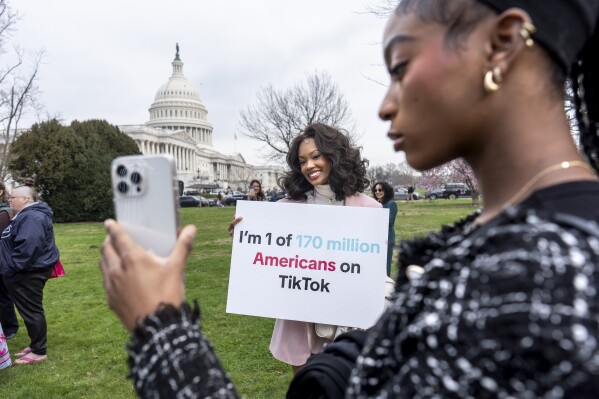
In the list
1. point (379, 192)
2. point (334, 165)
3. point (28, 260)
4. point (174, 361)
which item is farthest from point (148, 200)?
point (379, 192)

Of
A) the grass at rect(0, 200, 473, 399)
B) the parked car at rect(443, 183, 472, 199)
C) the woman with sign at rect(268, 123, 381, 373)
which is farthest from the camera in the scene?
the parked car at rect(443, 183, 472, 199)

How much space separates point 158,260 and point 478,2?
30.2 inches

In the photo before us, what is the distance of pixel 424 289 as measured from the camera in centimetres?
77

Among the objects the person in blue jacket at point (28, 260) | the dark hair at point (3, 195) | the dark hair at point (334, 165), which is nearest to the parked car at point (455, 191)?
the dark hair at point (3, 195)

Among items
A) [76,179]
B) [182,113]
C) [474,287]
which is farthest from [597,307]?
[182,113]

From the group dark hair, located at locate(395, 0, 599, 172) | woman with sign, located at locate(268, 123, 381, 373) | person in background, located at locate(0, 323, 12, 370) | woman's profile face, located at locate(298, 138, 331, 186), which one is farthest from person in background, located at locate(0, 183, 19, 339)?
dark hair, located at locate(395, 0, 599, 172)

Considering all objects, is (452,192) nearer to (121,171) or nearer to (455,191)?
(455,191)

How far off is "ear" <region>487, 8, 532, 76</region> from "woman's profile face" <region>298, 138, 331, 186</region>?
3.09 m

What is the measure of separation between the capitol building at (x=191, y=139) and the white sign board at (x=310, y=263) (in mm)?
86204

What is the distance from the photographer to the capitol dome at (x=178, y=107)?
337 ft

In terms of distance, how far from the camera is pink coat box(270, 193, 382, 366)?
135 inches

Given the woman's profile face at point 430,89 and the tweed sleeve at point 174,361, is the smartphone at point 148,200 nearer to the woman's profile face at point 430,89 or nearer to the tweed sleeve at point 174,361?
the tweed sleeve at point 174,361

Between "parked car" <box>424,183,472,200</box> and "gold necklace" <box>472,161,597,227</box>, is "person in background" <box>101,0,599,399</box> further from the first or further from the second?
"parked car" <box>424,183,472,200</box>

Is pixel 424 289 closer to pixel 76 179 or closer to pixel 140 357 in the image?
pixel 140 357
